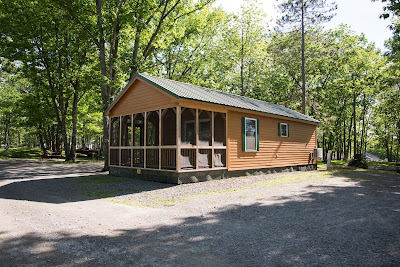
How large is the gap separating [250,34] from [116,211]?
→ 26.1m

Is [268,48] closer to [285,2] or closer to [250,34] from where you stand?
[250,34]

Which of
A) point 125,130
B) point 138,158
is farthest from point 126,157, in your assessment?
point 125,130

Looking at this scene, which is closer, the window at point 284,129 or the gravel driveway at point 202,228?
the gravel driveway at point 202,228

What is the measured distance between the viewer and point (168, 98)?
35.7 feet

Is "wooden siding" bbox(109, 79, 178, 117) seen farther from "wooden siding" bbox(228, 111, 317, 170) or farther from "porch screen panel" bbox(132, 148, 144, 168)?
"wooden siding" bbox(228, 111, 317, 170)

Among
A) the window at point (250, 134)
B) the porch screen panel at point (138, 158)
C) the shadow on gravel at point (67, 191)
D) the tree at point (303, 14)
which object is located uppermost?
the tree at point (303, 14)

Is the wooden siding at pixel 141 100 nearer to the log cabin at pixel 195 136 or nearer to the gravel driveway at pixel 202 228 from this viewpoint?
the log cabin at pixel 195 136

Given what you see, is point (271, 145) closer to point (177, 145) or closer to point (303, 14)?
point (177, 145)

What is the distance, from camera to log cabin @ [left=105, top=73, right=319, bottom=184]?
1080 cm

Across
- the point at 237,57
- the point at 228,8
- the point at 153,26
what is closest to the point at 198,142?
the point at 153,26

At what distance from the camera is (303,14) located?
24.8 m

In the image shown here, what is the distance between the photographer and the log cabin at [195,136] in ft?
35.4

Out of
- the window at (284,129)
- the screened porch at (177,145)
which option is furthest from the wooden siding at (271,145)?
the screened porch at (177,145)

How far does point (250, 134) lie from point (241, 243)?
9.42 m
